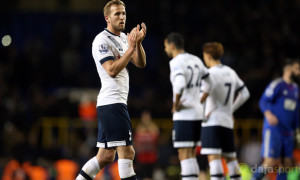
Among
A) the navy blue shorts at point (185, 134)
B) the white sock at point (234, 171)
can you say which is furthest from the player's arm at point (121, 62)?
the white sock at point (234, 171)

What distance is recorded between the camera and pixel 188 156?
7.80 m

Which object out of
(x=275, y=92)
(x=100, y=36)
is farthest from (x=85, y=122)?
(x=100, y=36)

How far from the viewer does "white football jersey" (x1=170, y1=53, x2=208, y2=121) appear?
26.1 ft

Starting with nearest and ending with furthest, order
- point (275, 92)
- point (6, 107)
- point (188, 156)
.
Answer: point (188, 156)
point (275, 92)
point (6, 107)

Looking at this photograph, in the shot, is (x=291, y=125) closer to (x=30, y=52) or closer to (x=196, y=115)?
(x=196, y=115)

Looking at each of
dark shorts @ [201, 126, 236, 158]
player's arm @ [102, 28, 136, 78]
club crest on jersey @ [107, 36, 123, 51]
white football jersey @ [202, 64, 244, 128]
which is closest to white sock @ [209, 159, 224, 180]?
dark shorts @ [201, 126, 236, 158]

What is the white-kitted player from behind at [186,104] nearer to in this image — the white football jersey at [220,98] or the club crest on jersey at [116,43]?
the white football jersey at [220,98]

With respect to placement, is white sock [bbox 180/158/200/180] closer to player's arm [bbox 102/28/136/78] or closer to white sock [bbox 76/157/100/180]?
white sock [bbox 76/157/100/180]

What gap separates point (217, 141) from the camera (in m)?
8.00

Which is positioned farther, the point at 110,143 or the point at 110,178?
the point at 110,178

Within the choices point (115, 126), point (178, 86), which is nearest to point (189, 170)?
point (178, 86)

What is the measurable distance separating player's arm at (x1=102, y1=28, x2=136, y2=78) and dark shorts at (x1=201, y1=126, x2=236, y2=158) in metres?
Answer: 2.53

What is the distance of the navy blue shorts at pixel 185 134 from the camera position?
311 inches

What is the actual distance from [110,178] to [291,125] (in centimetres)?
458
